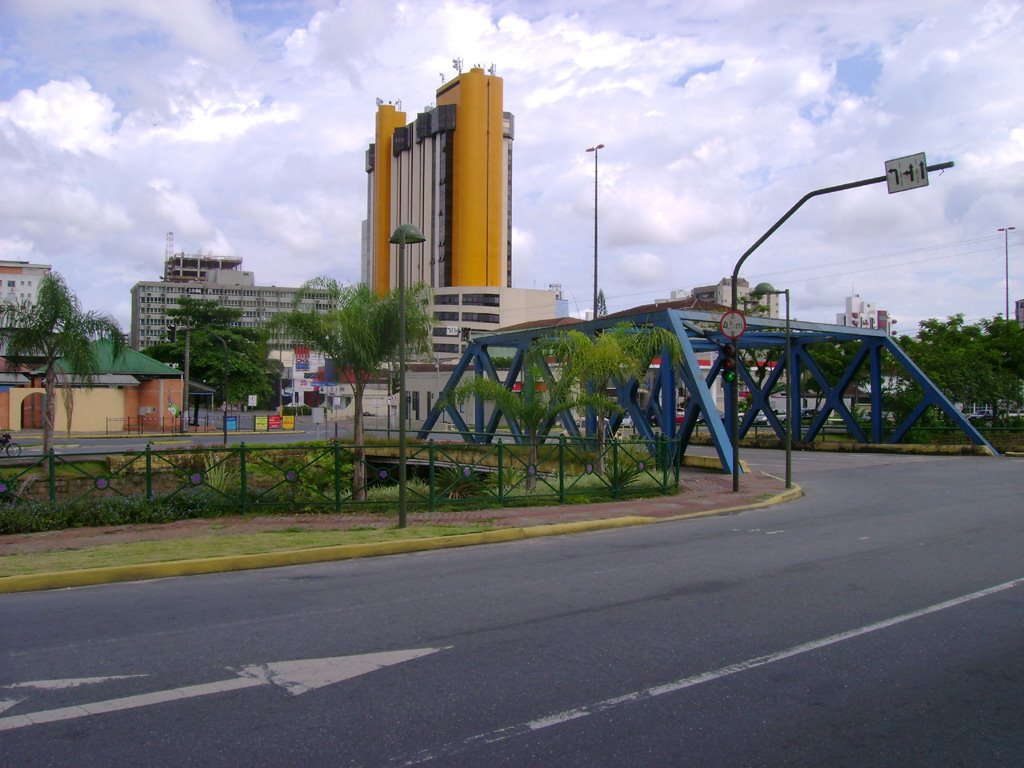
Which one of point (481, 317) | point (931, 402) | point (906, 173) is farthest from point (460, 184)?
point (906, 173)

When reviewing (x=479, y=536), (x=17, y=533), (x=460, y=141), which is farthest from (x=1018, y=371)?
(x=460, y=141)

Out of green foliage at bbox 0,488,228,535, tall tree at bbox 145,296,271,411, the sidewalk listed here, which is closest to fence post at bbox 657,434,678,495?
the sidewalk

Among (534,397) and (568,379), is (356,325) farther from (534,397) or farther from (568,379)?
(568,379)

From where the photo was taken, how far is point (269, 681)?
5938 mm

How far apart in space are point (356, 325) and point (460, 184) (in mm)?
101405

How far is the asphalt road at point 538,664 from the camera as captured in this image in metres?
4.83

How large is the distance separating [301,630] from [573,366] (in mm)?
13548

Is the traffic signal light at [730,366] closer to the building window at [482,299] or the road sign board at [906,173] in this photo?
the road sign board at [906,173]

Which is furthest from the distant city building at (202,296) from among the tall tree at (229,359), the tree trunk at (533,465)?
the tree trunk at (533,465)

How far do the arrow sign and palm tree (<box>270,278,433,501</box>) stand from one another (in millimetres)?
14775

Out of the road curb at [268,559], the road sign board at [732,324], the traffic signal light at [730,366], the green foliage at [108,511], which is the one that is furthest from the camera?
the traffic signal light at [730,366]

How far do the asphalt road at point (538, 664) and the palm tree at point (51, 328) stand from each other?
14662mm

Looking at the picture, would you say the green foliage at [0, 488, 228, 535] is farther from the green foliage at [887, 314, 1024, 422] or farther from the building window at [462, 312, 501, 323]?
the building window at [462, 312, 501, 323]

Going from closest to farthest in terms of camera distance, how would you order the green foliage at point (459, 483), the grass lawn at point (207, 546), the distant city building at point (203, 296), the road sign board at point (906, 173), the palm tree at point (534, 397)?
the grass lawn at point (207, 546) → the road sign board at point (906, 173) → the green foliage at point (459, 483) → the palm tree at point (534, 397) → the distant city building at point (203, 296)
